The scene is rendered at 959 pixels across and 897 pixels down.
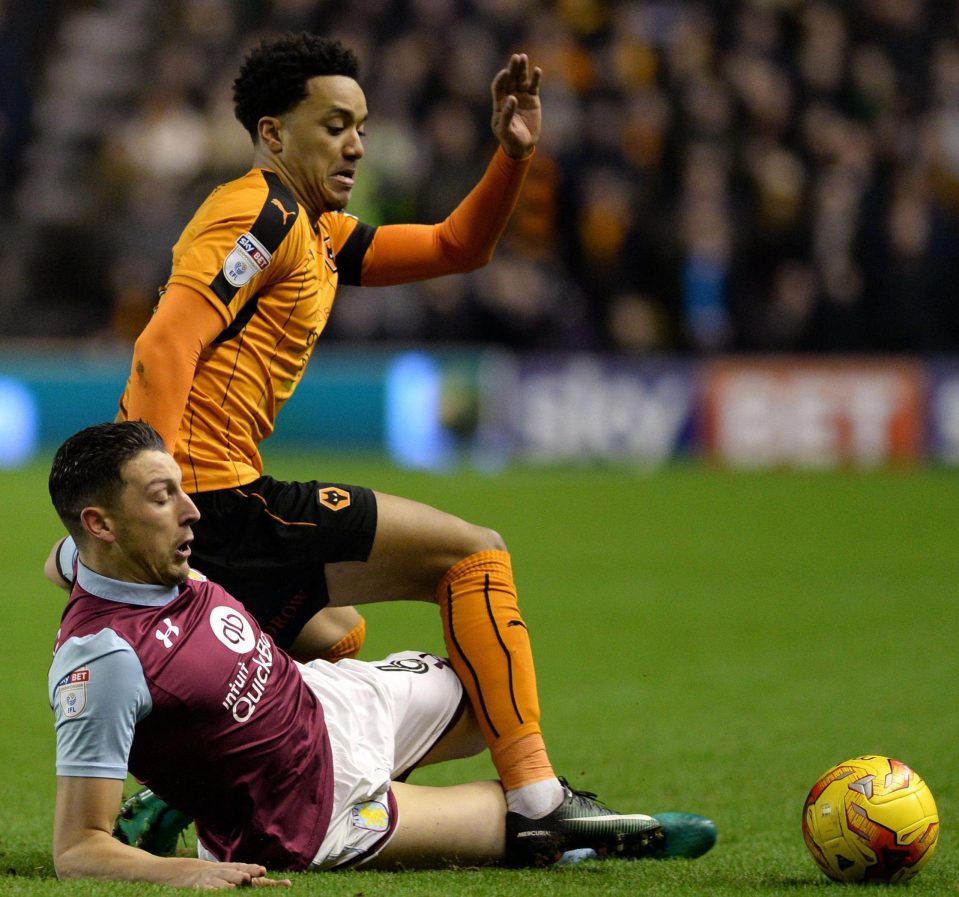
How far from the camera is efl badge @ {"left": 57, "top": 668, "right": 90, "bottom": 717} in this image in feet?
11.8

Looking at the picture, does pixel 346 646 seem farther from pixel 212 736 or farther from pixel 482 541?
pixel 212 736

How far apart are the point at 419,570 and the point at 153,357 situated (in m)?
0.88

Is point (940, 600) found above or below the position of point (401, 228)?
below

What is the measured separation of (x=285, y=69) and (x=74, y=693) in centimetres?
179

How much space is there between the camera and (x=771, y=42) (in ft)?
56.5

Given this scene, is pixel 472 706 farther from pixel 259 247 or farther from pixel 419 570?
pixel 259 247

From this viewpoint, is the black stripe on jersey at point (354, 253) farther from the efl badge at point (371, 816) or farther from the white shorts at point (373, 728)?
the efl badge at point (371, 816)

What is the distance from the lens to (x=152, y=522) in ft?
12.2

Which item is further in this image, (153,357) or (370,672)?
(370,672)

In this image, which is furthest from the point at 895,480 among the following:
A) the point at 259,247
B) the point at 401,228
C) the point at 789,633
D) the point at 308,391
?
the point at 259,247

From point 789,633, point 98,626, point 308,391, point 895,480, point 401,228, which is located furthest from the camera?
point 308,391

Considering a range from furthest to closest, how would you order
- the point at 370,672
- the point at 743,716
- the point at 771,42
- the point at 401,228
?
the point at 771,42, the point at 743,716, the point at 401,228, the point at 370,672

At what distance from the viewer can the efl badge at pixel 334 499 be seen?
440 cm

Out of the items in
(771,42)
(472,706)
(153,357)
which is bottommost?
(472,706)
